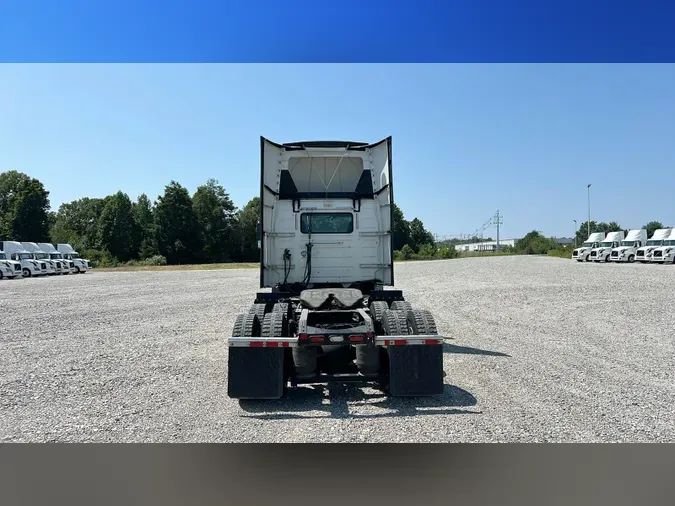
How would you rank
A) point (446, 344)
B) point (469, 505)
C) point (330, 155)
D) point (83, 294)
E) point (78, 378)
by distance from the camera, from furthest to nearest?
point (83, 294) < point (446, 344) < point (330, 155) < point (78, 378) < point (469, 505)

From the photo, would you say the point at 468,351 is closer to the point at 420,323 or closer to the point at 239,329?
the point at 420,323

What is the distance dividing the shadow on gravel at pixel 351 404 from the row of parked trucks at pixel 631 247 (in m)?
36.1

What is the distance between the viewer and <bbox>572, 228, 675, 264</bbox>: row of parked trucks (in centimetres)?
3584

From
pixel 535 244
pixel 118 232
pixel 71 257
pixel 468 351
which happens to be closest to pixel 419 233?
pixel 535 244

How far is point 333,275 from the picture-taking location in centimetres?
844

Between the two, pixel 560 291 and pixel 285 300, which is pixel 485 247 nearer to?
pixel 560 291

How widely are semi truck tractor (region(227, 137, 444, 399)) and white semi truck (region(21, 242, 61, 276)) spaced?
111ft

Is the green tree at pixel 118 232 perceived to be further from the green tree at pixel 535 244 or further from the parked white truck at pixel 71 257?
the green tree at pixel 535 244

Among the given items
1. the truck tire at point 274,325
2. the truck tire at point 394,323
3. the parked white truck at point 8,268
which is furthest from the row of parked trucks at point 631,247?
the parked white truck at point 8,268

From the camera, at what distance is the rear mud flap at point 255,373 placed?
5.68 m

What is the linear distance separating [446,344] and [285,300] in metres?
3.56

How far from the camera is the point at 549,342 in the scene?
9.44 meters

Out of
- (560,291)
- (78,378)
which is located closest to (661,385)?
(78,378)

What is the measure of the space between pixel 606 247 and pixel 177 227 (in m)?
52.7
